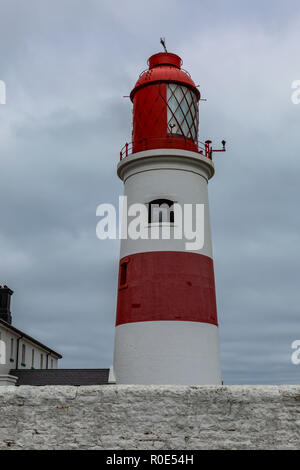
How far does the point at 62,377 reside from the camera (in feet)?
92.2

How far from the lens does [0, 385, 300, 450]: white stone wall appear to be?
23.7 feet

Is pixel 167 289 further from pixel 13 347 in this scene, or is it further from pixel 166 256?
pixel 13 347

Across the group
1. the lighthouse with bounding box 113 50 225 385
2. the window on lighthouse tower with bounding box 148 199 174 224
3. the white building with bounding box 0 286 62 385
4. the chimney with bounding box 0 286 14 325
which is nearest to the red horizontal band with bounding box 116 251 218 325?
the lighthouse with bounding box 113 50 225 385

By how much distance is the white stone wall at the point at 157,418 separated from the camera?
7.22m

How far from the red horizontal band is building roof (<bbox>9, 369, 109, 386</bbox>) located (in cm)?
1059

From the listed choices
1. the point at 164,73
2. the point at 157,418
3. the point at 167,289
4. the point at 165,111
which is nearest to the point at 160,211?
the point at 167,289

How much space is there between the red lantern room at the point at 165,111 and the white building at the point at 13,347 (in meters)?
15.4

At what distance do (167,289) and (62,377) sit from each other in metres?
13.8

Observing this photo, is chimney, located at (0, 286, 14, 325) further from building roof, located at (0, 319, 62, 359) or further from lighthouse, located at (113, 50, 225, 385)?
lighthouse, located at (113, 50, 225, 385)

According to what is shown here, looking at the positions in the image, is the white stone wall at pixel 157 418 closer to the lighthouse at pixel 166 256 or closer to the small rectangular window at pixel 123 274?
the lighthouse at pixel 166 256

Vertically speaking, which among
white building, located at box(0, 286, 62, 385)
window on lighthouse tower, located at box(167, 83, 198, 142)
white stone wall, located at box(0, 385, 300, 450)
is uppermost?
window on lighthouse tower, located at box(167, 83, 198, 142)
